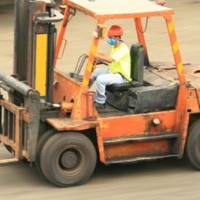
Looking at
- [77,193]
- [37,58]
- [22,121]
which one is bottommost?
[77,193]

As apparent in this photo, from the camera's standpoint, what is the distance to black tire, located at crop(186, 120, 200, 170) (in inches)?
423

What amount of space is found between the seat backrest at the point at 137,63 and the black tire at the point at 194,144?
0.83m

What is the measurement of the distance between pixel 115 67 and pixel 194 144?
130 centimetres

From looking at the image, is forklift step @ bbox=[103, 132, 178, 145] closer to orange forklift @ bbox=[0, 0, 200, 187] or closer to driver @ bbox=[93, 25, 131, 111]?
orange forklift @ bbox=[0, 0, 200, 187]

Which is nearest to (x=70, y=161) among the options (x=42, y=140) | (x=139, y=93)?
(x=42, y=140)

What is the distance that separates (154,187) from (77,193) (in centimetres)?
90

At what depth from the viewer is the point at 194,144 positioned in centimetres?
1077

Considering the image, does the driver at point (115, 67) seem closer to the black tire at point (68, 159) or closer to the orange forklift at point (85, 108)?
the orange forklift at point (85, 108)

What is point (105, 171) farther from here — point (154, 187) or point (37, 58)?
point (37, 58)

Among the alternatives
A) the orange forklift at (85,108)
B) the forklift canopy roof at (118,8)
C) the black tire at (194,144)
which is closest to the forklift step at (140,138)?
the orange forklift at (85,108)

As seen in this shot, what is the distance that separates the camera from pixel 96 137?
34.1 ft

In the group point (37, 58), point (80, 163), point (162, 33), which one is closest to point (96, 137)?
point (80, 163)

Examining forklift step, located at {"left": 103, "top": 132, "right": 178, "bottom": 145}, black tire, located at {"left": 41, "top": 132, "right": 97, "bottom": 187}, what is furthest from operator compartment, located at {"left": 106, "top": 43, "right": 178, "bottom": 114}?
black tire, located at {"left": 41, "top": 132, "right": 97, "bottom": 187}

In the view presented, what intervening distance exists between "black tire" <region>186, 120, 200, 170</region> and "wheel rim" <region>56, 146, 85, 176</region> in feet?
4.32
